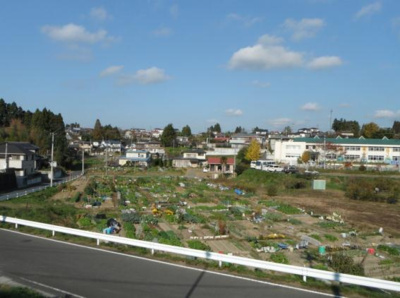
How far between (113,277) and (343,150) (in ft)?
Answer: 196

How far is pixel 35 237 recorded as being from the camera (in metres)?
11.5

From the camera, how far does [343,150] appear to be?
201 feet

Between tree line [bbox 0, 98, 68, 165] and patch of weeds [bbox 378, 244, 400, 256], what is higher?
tree line [bbox 0, 98, 68, 165]

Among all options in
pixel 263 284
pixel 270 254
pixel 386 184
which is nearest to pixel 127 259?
pixel 263 284

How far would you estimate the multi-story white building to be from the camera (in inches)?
2342

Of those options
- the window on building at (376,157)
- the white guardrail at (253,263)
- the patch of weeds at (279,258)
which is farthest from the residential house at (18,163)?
the window on building at (376,157)

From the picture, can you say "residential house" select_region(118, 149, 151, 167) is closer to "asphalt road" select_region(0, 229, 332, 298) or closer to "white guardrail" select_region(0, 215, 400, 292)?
"white guardrail" select_region(0, 215, 400, 292)

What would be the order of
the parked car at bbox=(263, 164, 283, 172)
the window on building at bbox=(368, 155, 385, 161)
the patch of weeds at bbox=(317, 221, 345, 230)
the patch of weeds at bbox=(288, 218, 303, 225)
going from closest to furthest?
the patch of weeds at bbox=(317, 221, 345, 230) < the patch of weeds at bbox=(288, 218, 303, 225) < the parked car at bbox=(263, 164, 283, 172) < the window on building at bbox=(368, 155, 385, 161)

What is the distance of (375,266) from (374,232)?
7506mm

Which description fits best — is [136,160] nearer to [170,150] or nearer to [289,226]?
[170,150]

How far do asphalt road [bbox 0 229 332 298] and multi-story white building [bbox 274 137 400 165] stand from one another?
55565 millimetres

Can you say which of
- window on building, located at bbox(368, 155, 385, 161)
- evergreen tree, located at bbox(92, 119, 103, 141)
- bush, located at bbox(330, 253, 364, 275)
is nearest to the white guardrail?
bush, located at bbox(330, 253, 364, 275)

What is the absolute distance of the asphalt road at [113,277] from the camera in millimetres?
6930

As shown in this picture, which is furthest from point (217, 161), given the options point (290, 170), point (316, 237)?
point (316, 237)
